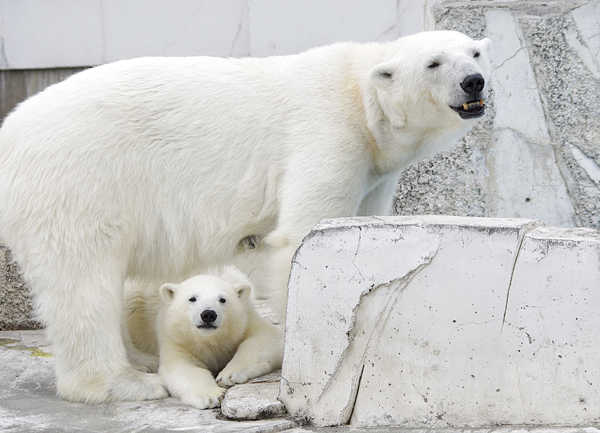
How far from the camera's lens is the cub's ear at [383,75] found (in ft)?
10.6

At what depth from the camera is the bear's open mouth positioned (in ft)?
10.4

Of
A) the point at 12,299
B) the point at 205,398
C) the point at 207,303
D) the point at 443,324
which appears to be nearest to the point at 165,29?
the point at 12,299

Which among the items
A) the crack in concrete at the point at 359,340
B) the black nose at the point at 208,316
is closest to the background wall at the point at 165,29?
the black nose at the point at 208,316

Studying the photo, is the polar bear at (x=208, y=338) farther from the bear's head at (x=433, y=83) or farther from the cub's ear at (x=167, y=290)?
the bear's head at (x=433, y=83)

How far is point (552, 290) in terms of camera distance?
2537 mm

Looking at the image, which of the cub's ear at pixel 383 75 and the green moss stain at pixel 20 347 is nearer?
the cub's ear at pixel 383 75

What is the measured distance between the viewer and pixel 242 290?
3863mm

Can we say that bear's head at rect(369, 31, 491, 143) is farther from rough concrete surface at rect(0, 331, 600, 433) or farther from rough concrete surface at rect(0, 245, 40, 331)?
rough concrete surface at rect(0, 245, 40, 331)

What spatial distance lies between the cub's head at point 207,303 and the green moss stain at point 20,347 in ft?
2.93

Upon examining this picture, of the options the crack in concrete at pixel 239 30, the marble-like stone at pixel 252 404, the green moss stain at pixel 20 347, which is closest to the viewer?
the marble-like stone at pixel 252 404

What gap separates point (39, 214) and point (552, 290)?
209 cm

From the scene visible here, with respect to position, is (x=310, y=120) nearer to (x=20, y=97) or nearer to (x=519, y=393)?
(x=519, y=393)

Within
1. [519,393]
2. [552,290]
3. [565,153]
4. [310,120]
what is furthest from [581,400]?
[565,153]

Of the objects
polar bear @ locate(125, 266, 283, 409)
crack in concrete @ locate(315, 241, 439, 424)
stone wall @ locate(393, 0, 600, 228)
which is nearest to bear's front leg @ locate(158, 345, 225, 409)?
polar bear @ locate(125, 266, 283, 409)
